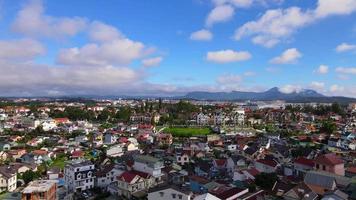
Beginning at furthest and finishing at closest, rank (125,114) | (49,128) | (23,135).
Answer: (125,114) < (49,128) < (23,135)

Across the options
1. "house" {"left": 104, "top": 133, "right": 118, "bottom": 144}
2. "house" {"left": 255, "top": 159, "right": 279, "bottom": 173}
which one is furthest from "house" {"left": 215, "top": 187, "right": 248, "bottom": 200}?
"house" {"left": 104, "top": 133, "right": 118, "bottom": 144}

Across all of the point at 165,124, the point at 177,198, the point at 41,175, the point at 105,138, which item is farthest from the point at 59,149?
the point at 165,124

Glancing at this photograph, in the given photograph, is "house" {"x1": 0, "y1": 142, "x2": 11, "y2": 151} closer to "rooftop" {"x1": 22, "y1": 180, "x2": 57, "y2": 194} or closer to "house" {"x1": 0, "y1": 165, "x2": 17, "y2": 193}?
"house" {"x1": 0, "y1": 165, "x2": 17, "y2": 193}

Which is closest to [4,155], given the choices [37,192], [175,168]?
[175,168]

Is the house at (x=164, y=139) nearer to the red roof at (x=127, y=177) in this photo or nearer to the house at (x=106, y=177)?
the house at (x=106, y=177)

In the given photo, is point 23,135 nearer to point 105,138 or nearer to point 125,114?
point 105,138

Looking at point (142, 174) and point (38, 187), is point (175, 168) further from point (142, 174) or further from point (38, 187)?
point (38, 187)

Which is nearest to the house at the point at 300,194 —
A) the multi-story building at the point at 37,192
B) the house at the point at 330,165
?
the house at the point at 330,165
